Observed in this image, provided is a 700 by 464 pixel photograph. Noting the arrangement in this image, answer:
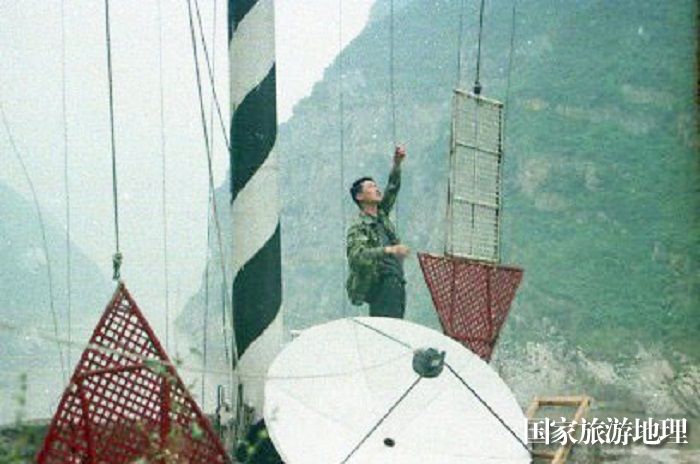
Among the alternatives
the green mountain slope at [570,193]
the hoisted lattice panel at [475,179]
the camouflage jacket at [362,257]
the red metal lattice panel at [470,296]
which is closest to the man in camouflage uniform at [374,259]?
the camouflage jacket at [362,257]

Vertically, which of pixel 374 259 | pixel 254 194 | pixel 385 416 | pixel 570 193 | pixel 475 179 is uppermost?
pixel 570 193

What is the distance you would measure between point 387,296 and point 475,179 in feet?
4.18

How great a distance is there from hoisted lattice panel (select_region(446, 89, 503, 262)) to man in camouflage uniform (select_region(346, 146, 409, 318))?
530 millimetres

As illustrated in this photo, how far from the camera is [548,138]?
111m

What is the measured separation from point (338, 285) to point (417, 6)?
185 ft

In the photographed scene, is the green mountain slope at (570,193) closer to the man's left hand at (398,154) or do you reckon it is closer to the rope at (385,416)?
the man's left hand at (398,154)

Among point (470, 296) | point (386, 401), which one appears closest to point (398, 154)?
point (470, 296)

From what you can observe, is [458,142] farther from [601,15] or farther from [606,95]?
[601,15]

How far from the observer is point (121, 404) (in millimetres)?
3707

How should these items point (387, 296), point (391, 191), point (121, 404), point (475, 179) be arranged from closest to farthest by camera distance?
point (121, 404)
point (387, 296)
point (391, 191)
point (475, 179)

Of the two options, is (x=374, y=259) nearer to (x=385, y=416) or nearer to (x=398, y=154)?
(x=398, y=154)

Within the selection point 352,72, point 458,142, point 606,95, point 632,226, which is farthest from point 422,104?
point 458,142

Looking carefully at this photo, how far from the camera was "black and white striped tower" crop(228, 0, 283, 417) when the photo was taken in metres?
4.50

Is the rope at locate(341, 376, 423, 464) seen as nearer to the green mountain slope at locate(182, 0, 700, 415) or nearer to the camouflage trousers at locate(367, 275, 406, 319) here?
the camouflage trousers at locate(367, 275, 406, 319)
